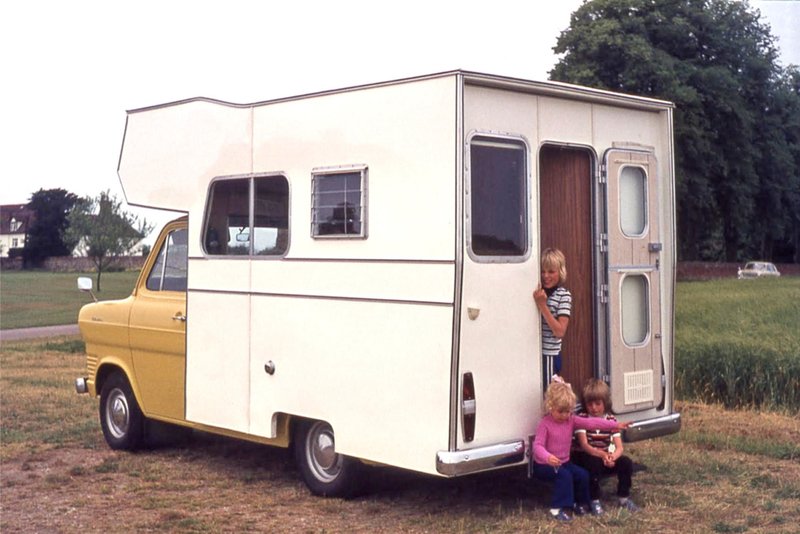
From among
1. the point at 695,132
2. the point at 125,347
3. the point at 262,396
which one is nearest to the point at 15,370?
the point at 125,347

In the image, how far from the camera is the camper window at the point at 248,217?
269 inches

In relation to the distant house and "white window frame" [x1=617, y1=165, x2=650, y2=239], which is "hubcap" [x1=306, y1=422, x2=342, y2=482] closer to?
"white window frame" [x1=617, y1=165, x2=650, y2=239]

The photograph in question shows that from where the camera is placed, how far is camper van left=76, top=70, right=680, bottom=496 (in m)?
5.78

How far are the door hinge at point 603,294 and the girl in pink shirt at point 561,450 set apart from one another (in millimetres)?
861

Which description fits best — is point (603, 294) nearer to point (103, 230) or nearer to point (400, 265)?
point (400, 265)

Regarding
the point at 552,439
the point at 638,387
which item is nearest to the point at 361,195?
the point at 552,439

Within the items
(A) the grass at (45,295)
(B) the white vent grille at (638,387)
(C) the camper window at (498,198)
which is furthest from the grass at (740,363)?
(A) the grass at (45,295)

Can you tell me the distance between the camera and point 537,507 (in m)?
6.41

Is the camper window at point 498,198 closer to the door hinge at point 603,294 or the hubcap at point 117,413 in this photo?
the door hinge at point 603,294

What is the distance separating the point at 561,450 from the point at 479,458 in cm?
61

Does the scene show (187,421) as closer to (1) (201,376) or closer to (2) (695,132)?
(1) (201,376)

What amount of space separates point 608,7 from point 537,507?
27312 mm

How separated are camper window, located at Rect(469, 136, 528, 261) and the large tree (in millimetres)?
23695

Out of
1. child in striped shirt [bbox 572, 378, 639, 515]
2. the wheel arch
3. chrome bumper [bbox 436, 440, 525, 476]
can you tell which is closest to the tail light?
chrome bumper [bbox 436, 440, 525, 476]
